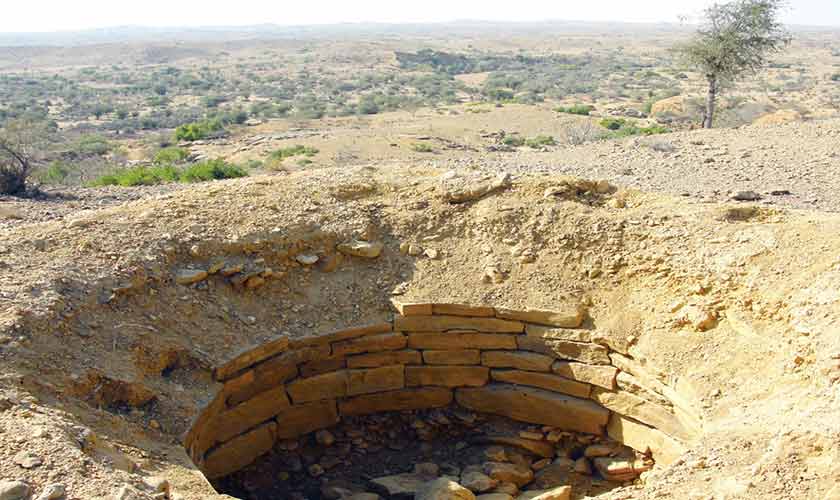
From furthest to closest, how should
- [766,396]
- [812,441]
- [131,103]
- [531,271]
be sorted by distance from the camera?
[131,103], [531,271], [766,396], [812,441]

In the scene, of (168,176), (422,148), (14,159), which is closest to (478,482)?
(168,176)

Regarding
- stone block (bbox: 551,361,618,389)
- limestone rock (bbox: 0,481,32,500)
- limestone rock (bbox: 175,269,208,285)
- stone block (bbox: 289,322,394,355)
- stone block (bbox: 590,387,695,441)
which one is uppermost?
limestone rock (bbox: 175,269,208,285)

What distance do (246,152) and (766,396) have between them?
1623cm

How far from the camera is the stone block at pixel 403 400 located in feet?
26.3

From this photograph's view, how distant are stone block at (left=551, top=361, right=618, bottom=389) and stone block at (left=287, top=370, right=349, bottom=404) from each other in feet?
7.00

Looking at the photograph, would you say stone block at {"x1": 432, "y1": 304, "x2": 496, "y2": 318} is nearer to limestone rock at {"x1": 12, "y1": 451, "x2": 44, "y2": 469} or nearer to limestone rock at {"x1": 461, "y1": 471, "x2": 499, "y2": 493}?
limestone rock at {"x1": 461, "y1": 471, "x2": 499, "y2": 493}

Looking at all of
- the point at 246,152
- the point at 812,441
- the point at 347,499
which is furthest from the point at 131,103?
the point at 812,441

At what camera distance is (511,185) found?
28.4ft

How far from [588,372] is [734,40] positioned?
14.6 meters

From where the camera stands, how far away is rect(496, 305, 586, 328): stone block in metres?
7.54

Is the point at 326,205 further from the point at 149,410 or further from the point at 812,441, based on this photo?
the point at 812,441

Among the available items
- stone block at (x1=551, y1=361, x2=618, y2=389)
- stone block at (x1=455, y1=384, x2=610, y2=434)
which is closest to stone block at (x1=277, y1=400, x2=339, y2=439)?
stone block at (x1=455, y1=384, x2=610, y2=434)

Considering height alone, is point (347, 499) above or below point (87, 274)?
below

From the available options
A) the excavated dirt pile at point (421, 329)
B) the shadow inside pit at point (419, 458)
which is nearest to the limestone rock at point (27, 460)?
the excavated dirt pile at point (421, 329)
